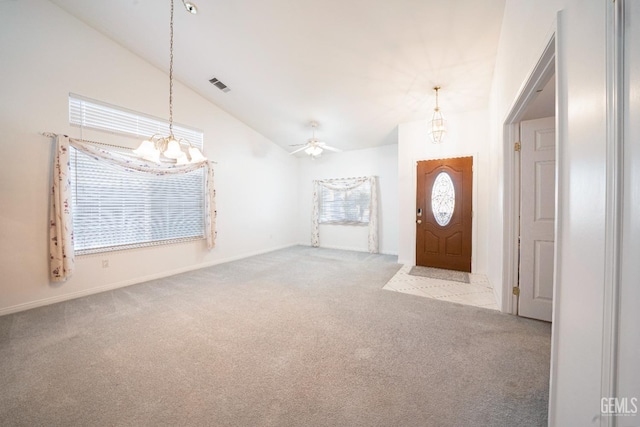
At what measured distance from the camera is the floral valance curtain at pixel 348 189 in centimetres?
597

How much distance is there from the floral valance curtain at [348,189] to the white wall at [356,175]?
0.44 feet

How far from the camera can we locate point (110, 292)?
3.39m

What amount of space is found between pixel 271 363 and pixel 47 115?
13.5 ft

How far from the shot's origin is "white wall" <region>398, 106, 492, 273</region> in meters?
4.08

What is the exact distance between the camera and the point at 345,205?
21.6ft

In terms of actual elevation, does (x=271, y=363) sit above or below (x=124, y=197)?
below

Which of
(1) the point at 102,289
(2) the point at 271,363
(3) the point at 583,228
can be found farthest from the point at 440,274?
(1) the point at 102,289

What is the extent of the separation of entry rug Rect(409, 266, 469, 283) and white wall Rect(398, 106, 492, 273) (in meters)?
0.30

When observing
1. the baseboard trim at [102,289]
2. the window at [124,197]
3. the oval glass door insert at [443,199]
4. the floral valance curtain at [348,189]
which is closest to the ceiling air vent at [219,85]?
the window at [124,197]

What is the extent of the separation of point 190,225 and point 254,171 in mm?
2001

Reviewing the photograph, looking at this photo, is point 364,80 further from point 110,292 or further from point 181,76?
point 110,292

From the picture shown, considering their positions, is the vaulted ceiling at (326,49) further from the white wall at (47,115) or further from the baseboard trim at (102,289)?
the baseboard trim at (102,289)

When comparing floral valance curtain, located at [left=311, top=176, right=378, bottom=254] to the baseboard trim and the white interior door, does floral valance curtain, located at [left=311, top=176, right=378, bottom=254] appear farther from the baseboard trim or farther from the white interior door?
the white interior door

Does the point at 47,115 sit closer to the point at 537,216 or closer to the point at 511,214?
the point at 511,214
